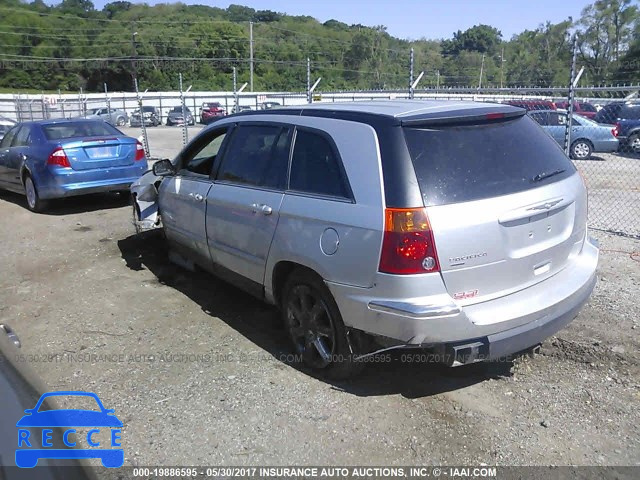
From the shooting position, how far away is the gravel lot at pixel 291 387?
3143mm

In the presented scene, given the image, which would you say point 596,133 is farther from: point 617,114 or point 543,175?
point 543,175

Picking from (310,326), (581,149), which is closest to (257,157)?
(310,326)

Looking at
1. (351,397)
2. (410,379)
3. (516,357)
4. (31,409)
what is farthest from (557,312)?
(31,409)

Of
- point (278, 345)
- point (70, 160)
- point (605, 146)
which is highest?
point (70, 160)

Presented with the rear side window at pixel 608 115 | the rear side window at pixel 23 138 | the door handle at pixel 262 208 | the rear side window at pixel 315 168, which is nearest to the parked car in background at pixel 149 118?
the rear side window at pixel 608 115

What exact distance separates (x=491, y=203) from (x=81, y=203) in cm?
848

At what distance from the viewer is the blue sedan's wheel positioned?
29.8 ft

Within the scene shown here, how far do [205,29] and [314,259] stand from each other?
98.5m

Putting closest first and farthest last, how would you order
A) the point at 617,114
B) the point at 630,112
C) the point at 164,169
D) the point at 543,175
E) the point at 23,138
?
1. the point at 543,175
2. the point at 164,169
3. the point at 23,138
4. the point at 630,112
5. the point at 617,114

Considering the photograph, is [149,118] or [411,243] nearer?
[411,243]

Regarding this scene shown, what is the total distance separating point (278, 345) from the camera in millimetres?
4406

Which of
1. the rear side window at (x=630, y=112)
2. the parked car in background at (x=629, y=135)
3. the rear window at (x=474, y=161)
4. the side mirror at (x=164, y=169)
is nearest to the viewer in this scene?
the rear window at (x=474, y=161)

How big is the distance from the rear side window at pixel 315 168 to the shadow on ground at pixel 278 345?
1.17m

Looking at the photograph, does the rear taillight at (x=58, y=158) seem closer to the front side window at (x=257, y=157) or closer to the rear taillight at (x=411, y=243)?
the front side window at (x=257, y=157)
